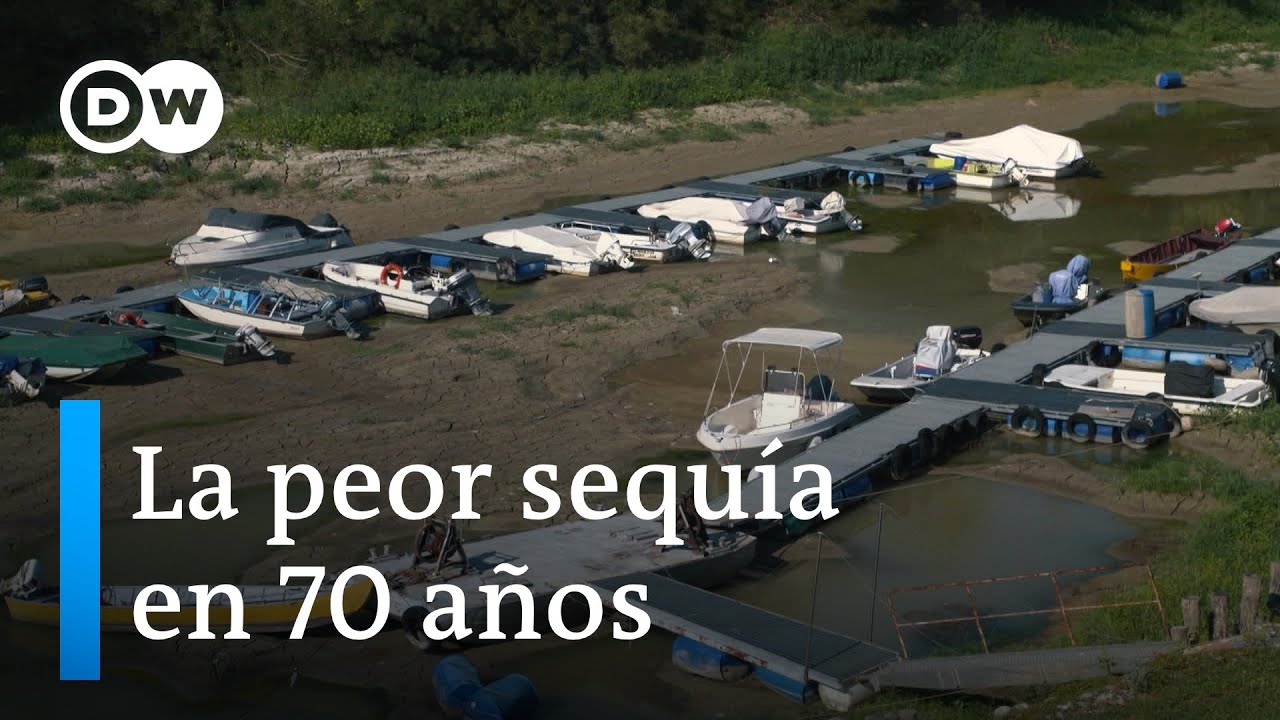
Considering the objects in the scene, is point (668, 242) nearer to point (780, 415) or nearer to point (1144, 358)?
point (1144, 358)

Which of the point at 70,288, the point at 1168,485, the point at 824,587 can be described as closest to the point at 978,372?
the point at 1168,485

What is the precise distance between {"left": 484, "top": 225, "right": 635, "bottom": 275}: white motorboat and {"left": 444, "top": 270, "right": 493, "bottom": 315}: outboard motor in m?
3.53

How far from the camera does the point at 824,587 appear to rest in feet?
58.2

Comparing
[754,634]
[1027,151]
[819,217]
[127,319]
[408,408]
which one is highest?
[1027,151]

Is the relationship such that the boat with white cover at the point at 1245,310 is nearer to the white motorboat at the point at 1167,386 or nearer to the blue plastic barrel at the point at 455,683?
the white motorboat at the point at 1167,386

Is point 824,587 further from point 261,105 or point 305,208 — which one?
point 261,105

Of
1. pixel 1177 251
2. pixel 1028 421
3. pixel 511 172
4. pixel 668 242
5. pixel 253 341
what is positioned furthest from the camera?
pixel 511 172

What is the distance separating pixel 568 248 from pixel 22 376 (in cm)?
1247

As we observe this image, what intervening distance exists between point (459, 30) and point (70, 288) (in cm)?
2050

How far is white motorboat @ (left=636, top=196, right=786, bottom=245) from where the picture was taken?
35469 mm

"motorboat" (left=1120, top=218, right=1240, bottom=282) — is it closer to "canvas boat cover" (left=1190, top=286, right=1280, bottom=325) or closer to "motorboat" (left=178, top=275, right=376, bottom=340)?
"canvas boat cover" (left=1190, top=286, right=1280, bottom=325)

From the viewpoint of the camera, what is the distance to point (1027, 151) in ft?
140

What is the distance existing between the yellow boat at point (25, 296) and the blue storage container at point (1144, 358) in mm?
19752

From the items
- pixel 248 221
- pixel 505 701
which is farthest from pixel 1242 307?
pixel 248 221
